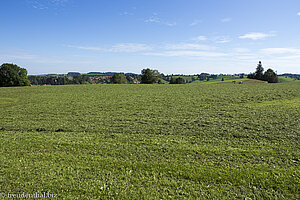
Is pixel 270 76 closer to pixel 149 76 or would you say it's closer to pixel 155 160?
pixel 149 76

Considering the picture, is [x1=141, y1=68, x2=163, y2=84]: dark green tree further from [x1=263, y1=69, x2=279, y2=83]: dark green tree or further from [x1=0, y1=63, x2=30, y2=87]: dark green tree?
[x1=263, y1=69, x2=279, y2=83]: dark green tree

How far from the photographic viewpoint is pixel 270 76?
346 feet

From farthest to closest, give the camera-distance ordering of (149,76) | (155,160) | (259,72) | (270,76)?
(259,72)
(270,76)
(149,76)
(155,160)

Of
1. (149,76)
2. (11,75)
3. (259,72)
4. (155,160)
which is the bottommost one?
(155,160)

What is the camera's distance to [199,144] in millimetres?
8727

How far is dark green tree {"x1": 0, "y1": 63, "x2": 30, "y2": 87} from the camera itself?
55375 millimetres

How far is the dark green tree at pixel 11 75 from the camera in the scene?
55375 mm

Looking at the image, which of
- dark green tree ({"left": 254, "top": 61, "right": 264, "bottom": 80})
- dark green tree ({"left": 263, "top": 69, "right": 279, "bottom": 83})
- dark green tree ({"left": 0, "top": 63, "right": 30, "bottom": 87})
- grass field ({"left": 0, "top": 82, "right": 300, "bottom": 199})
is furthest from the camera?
dark green tree ({"left": 254, "top": 61, "right": 264, "bottom": 80})

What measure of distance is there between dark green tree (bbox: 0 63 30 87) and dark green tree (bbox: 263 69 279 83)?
12056cm

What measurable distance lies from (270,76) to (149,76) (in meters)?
73.8

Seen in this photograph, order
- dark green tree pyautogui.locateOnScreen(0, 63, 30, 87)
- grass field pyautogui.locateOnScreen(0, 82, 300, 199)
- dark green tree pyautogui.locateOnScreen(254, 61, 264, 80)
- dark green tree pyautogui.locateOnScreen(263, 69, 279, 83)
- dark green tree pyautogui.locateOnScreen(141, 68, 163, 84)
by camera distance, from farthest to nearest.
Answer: dark green tree pyautogui.locateOnScreen(254, 61, 264, 80)
dark green tree pyautogui.locateOnScreen(263, 69, 279, 83)
dark green tree pyautogui.locateOnScreen(141, 68, 163, 84)
dark green tree pyautogui.locateOnScreen(0, 63, 30, 87)
grass field pyautogui.locateOnScreen(0, 82, 300, 199)

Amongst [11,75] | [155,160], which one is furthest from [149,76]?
[155,160]

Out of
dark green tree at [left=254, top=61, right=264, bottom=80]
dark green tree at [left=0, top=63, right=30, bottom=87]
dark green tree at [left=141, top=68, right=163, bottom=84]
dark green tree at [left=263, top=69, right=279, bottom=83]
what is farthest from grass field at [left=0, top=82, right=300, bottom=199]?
dark green tree at [left=254, top=61, right=264, bottom=80]

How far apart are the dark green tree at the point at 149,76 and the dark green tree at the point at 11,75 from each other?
1976 inches
